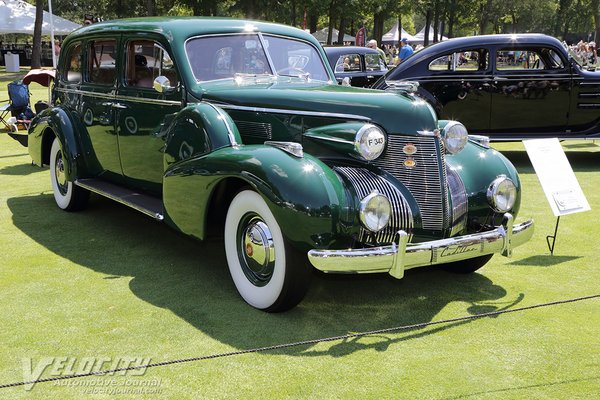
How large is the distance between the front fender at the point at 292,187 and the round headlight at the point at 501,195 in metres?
1.15

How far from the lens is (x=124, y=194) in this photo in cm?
543

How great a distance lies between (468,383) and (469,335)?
23.2 inches

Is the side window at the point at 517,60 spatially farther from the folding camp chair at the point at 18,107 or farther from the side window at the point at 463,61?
the folding camp chair at the point at 18,107

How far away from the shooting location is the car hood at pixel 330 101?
403 cm

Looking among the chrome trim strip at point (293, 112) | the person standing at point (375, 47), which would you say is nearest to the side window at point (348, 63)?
the person standing at point (375, 47)

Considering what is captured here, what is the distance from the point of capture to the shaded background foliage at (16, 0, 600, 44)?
34.4 meters

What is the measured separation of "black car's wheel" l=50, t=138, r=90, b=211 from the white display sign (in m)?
4.27

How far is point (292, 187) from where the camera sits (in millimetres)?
3590

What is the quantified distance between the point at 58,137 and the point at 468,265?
4.09m

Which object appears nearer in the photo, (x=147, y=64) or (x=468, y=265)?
→ (x=468, y=265)

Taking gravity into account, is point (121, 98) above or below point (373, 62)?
below

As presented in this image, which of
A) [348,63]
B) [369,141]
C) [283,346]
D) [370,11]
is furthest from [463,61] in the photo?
[370,11]

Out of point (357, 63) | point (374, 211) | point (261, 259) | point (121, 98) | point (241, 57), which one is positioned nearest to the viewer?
point (374, 211)

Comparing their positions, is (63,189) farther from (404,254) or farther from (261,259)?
(404,254)
